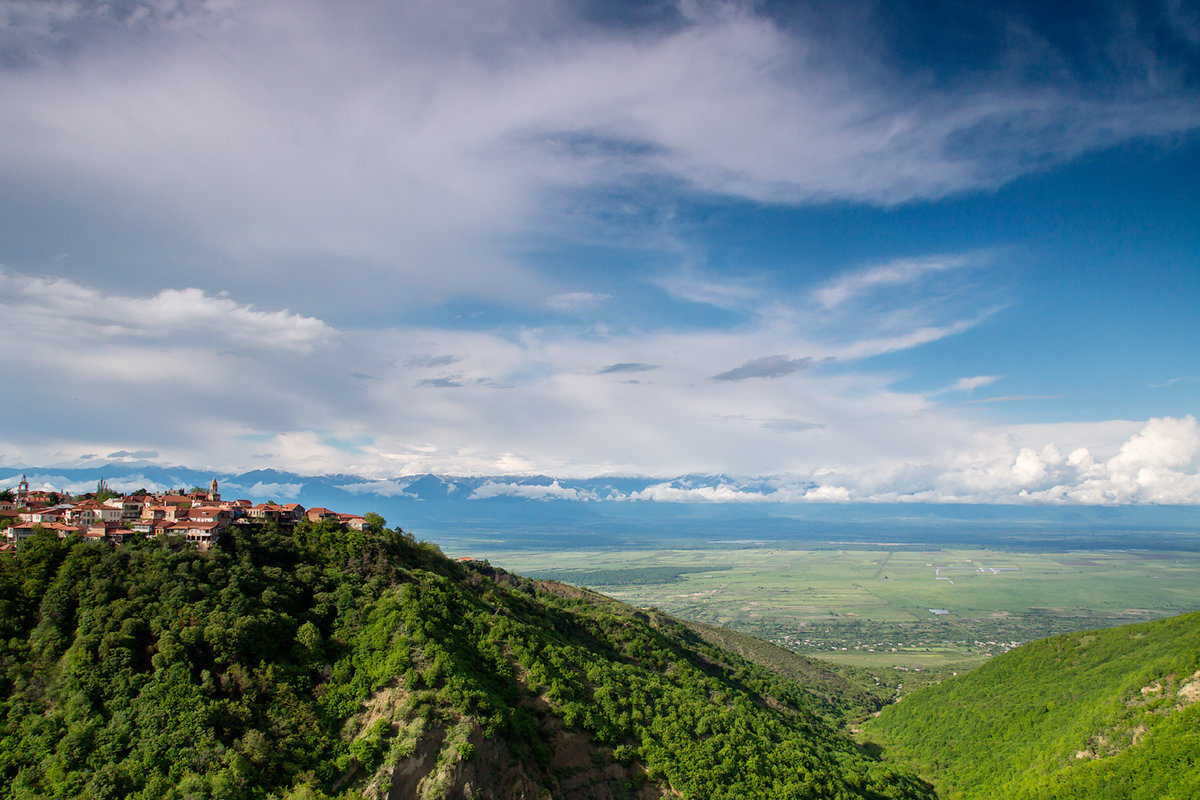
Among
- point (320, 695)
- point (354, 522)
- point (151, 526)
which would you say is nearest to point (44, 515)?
point (151, 526)

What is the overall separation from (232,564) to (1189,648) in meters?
92.2

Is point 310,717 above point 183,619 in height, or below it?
below

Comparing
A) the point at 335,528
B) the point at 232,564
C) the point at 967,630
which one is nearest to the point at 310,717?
the point at 232,564

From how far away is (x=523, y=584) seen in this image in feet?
291

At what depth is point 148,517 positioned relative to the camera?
51.8 m

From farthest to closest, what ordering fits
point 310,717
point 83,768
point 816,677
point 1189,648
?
point 816,677 → point 1189,648 → point 310,717 → point 83,768

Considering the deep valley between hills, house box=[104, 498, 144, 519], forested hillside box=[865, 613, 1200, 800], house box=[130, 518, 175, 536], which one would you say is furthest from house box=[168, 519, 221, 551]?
forested hillside box=[865, 613, 1200, 800]

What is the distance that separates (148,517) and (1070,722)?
93414mm

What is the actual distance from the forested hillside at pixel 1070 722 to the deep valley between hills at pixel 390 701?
317 mm

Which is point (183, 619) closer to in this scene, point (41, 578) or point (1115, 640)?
point (41, 578)

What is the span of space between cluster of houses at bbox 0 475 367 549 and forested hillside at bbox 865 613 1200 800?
71.0 m

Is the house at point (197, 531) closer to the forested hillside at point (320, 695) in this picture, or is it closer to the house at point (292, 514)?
the forested hillside at point (320, 695)

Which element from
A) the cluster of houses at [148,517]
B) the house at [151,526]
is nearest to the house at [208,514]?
the cluster of houses at [148,517]

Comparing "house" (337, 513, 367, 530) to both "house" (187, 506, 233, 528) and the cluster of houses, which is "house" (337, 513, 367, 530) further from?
"house" (187, 506, 233, 528)
